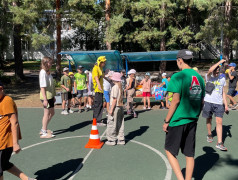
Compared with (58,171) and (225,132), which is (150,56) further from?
(58,171)

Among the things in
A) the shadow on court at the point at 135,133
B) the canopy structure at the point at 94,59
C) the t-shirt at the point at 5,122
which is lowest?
the shadow on court at the point at 135,133

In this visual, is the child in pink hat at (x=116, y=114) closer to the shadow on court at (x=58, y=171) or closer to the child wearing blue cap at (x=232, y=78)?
the shadow on court at (x=58, y=171)

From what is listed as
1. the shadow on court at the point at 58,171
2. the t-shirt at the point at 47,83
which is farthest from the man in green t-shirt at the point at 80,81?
the shadow on court at the point at 58,171

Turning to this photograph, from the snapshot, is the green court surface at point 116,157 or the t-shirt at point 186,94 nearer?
the t-shirt at point 186,94

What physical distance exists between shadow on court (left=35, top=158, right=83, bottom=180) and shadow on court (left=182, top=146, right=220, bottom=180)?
79.1 inches

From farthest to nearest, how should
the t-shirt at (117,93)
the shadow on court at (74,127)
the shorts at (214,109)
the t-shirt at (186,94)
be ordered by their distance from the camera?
the shadow on court at (74,127) < the t-shirt at (117,93) < the shorts at (214,109) < the t-shirt at (186,94)

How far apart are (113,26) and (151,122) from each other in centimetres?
1173

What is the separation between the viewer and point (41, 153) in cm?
550

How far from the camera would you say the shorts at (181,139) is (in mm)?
3512

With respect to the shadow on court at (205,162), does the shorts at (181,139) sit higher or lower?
higher

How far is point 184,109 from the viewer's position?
3477 mm

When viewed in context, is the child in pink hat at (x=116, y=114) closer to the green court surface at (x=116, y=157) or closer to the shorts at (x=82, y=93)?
the green court surface at (x=116, y=157)

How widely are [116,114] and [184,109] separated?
2.55 meters

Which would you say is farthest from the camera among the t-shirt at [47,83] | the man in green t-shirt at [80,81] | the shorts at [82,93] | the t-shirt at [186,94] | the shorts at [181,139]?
the shorts at [82,93]
